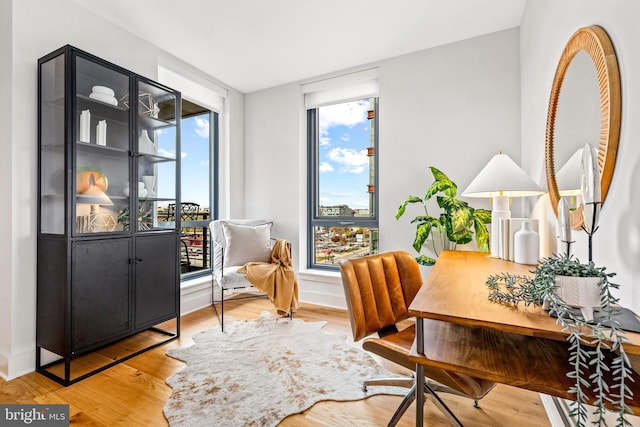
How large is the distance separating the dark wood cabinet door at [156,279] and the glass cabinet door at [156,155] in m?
0.13

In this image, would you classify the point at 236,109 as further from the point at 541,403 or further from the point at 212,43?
the point at 541,403

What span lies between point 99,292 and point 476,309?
2.28 metres

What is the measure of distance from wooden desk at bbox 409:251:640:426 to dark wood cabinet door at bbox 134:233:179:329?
6.92 ft

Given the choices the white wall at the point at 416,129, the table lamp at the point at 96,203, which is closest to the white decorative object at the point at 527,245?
the white wall at the point at 416,129

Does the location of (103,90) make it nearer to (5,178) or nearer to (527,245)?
(5,178)

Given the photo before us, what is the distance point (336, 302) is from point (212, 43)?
2.85m

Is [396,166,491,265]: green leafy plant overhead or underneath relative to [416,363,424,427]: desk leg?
overhead

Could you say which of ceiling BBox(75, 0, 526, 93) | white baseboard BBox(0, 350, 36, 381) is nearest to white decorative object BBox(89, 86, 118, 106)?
ceiling BBox(75, 0, 526, 93)

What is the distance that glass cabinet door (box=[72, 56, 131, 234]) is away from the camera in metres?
2.04

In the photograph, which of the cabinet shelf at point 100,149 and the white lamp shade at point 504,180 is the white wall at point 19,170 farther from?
the white lamp shade at point 504,180

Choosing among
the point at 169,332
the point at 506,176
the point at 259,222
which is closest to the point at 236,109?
the point at 259,222

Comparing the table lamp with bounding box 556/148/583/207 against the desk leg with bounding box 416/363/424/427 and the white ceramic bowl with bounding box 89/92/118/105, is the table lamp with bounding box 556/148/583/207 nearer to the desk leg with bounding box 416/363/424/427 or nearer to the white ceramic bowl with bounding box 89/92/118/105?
the desk leg with bounding box 416/363/424/427

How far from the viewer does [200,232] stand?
355 cm

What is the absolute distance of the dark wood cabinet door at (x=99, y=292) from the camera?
6.38 feet
